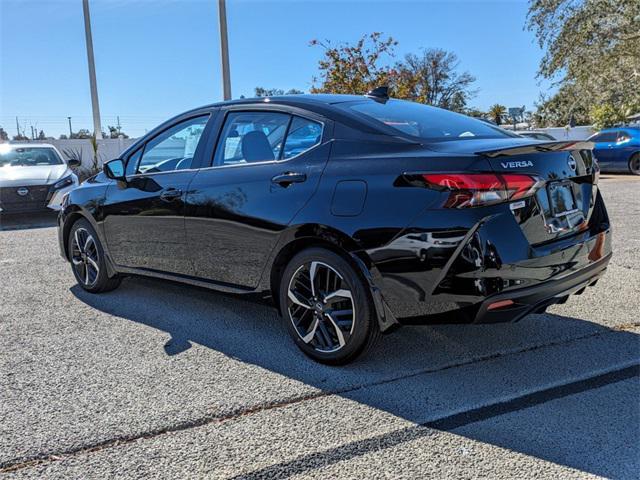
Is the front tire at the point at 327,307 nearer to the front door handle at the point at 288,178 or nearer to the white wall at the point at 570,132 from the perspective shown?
the front door handle at the point at 288,178

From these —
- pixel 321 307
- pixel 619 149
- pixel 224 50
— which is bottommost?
pixel 321 307

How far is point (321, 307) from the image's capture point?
3.44 meters

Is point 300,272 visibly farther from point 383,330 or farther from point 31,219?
point 31,219

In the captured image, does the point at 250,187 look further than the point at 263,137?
No

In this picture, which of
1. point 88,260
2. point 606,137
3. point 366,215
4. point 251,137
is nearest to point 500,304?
point 366,215

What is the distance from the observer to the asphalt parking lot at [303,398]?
2.50m

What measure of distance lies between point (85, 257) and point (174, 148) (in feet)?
4.98

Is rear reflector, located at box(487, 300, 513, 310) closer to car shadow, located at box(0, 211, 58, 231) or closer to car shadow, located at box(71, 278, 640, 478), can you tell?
car shadow, located at box(71, 278, 640, 478)

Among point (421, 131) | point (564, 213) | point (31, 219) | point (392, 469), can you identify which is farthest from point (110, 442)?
point (31, 219)

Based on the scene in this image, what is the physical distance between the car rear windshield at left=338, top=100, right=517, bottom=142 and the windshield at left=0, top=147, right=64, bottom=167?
30.6 feet

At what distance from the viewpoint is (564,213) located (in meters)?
3.21

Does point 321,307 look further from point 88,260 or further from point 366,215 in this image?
point 88,260

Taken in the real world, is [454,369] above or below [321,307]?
below

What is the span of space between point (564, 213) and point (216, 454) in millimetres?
2219
